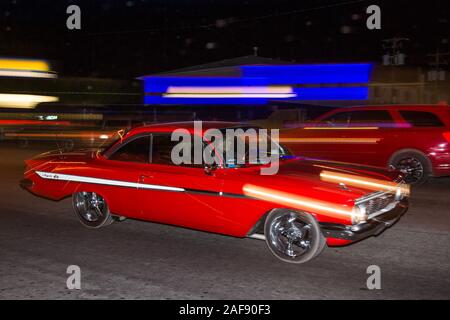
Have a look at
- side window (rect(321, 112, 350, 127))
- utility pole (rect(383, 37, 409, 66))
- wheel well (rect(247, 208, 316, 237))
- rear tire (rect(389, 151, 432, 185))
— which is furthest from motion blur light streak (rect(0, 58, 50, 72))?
utility pole (rect(383, 37, 409, 66))

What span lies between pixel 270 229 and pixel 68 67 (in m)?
41.4

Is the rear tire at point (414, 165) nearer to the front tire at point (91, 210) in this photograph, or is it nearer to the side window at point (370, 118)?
the side window at point (370, 118)

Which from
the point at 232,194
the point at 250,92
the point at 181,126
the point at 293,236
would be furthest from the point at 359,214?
the point at 250,92

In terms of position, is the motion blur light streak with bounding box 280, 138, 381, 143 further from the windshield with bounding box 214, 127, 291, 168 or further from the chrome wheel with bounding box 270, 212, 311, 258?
the chrome wheel with bounding box 270, 212, 311, 258

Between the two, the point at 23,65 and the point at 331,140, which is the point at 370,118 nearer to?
the point at 331,140

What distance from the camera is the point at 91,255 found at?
5.91 metres

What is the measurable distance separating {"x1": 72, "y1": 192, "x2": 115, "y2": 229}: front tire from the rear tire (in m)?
6.47

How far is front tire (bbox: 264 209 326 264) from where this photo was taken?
5.38m

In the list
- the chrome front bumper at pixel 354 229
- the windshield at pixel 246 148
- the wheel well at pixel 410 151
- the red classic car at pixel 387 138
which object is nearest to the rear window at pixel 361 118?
the red classic car at pixel 387 138

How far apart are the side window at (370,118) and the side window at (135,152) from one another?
604cm

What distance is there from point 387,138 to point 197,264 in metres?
6.79

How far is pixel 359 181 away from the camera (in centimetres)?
579

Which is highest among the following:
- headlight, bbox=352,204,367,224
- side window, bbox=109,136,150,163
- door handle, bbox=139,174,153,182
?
side window, bbox=109,136,150,163
